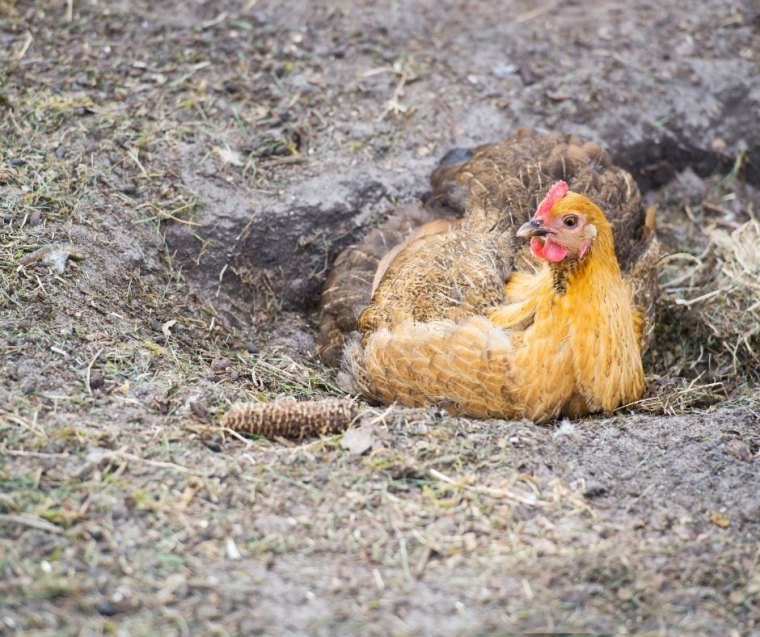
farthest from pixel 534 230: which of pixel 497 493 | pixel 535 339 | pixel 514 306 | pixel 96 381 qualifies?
pixel 96 381

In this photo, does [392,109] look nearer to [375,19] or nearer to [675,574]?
[375,19]

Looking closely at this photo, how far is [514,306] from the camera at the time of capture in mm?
4637

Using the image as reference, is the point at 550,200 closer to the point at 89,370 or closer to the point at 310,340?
the point at 310,340

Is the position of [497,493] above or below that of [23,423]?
below

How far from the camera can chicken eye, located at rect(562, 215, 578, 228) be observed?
14.5ft

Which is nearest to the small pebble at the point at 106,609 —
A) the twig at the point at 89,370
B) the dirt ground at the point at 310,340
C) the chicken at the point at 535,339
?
the dirt ground at the point at 310,340

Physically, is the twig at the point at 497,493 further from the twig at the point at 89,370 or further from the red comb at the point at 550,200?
the twig at the point at 89,370

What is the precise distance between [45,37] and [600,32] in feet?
13.5

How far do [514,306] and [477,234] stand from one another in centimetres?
75

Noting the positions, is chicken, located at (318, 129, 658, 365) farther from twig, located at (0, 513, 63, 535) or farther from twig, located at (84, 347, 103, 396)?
twig, located at (0, 513, 63, 535)

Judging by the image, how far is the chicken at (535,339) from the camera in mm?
4438

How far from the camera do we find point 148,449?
3.88 meters

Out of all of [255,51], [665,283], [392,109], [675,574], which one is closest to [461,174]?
[392,109]

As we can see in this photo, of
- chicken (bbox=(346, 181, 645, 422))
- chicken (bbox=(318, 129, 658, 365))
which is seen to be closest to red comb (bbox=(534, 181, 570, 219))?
chicken (bbox=(346, 181, 645, 422))
